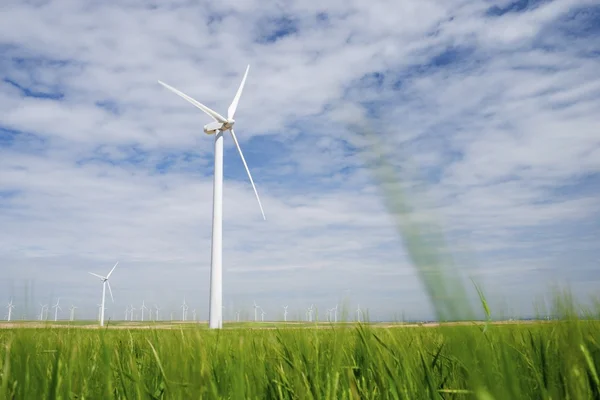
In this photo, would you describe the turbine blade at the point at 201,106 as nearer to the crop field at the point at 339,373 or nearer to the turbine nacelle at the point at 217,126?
the turbine nacelle at the point at 217,126

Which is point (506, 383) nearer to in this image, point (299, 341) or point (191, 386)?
point (191, 386)

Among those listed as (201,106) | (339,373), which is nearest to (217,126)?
(201,106)

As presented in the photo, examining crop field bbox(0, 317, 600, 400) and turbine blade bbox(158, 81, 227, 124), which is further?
turbine blade bbox(158, 81, 227, 124)

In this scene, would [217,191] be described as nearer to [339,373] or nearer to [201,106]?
[201,106]

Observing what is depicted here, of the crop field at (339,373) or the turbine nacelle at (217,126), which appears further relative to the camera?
A: the turbine nacelle at (217,126)

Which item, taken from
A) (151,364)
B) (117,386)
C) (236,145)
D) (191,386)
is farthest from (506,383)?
(236,145)

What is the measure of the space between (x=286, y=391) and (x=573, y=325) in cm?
166

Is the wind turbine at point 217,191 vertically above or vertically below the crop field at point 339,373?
above

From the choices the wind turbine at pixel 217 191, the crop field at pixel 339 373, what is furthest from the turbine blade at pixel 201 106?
the crop field at pixel 339 373

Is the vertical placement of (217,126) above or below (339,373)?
above

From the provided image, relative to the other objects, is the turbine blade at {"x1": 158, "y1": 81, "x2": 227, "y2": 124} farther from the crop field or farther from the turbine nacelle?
the crop field

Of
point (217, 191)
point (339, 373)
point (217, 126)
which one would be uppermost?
point (217, 126)

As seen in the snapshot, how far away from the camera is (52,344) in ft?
13.4

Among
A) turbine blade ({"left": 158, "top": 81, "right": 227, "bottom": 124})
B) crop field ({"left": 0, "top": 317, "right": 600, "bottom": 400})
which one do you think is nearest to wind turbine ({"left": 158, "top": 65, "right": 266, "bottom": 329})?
turbine blade ({"left": 158, "top": 81, "right": 227, "bottom": 124})
